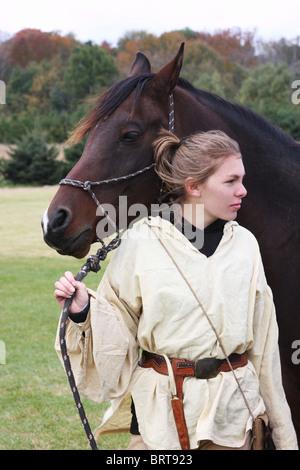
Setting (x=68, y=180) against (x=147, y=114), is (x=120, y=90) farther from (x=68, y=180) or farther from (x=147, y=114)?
(x=68, y=180)

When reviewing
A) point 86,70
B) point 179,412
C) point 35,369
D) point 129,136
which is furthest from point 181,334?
point 86,70

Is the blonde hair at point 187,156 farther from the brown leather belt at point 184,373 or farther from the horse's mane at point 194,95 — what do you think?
the brown leather belt at point 184,373

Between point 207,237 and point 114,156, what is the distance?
0.50 m

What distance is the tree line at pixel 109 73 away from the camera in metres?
30.3

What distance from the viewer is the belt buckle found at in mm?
1856

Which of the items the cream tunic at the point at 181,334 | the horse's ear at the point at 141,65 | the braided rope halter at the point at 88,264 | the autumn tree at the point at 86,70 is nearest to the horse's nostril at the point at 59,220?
the braided rope halter at the point at 88,264

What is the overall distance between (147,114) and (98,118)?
0.21 m

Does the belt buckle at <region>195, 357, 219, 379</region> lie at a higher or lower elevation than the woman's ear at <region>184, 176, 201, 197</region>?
lower

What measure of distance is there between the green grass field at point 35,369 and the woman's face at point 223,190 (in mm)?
2392

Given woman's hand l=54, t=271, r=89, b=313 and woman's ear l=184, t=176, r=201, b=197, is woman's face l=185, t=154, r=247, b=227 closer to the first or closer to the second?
woman's ear l=184, t=176, r=201, b=197

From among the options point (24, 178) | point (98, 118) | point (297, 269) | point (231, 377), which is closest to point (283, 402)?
point (231, 377)

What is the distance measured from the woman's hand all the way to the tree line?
11.6m

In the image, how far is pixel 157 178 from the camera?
2.19 m

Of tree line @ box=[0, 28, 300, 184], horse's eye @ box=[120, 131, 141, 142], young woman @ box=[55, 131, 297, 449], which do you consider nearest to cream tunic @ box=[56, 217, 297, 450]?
young woman @ box=[55, 131, 297, 449]
